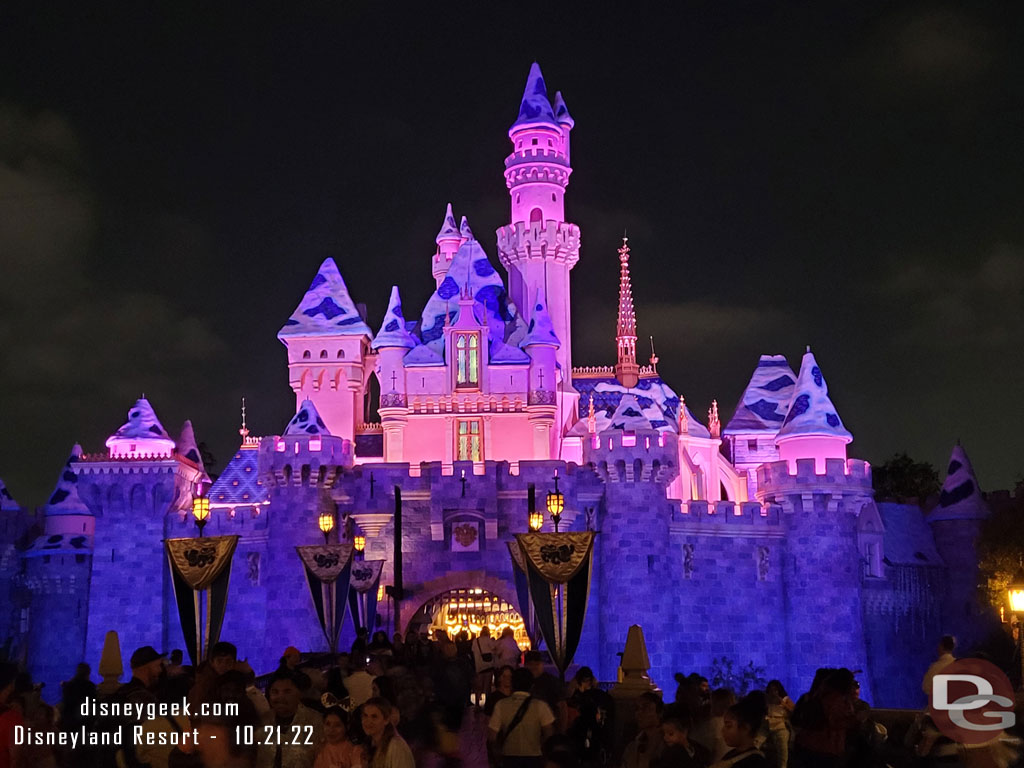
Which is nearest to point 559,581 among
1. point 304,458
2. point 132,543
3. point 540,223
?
point 304,458

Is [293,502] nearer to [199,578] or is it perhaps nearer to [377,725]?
[199,578]

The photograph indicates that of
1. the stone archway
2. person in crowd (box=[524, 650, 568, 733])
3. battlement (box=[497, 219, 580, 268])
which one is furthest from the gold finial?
person in crowd (box=[524, 650, 568, 733])

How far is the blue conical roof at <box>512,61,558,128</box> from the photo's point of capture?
48.3 m

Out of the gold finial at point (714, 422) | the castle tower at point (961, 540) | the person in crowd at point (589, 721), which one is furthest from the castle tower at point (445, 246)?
the person in crowd at point (589, 721)

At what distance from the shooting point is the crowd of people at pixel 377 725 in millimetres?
9625

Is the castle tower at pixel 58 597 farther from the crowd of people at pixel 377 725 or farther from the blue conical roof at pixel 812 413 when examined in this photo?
the crowd of people at pixel 377 725

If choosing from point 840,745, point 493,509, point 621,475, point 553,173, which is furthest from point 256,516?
point 840,745

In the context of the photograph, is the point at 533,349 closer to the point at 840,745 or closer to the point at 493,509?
the point at 493,509

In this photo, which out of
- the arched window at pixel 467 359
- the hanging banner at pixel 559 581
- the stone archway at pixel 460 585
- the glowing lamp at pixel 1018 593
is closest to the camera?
the glowing lamp at pixel 1018 593

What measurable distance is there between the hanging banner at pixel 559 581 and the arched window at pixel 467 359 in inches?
759

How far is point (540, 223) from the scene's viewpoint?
48094mm

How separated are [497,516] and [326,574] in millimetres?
8638

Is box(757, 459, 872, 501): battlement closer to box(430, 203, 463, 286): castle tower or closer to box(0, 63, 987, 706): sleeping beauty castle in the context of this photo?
box(0, 63, 987, 706): sleeping beauty castle

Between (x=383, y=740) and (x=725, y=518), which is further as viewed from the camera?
(x=725, y=518)
